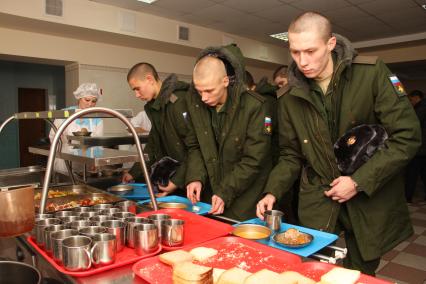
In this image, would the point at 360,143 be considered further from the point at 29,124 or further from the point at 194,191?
the point at 29,124

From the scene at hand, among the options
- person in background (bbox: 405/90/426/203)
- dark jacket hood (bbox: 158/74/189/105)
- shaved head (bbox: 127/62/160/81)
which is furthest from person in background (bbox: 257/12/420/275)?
person in background (bbox: 405/90/426/203)

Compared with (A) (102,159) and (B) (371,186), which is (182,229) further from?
(B) (371,186)

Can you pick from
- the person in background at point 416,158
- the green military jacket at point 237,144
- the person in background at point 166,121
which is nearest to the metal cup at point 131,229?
the green military jacket at point 237,144

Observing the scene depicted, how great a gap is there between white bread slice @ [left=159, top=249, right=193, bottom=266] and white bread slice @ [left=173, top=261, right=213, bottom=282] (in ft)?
0.23

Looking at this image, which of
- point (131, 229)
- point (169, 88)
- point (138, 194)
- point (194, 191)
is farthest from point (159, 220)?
point (169, 88)

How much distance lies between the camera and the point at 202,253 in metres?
Result: 1.04

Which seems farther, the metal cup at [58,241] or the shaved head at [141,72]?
the shaved head at [141,72]

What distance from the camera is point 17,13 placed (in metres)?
4.27

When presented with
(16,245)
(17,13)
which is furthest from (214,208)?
(17,13)

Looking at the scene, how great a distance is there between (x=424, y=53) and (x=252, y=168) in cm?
692

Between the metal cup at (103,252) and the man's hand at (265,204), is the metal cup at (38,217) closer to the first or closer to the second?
the metal cup at (103,252)

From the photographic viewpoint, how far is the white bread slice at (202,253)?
3.36 ft

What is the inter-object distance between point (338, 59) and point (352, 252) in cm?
92

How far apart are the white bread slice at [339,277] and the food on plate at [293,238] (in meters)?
0.28
